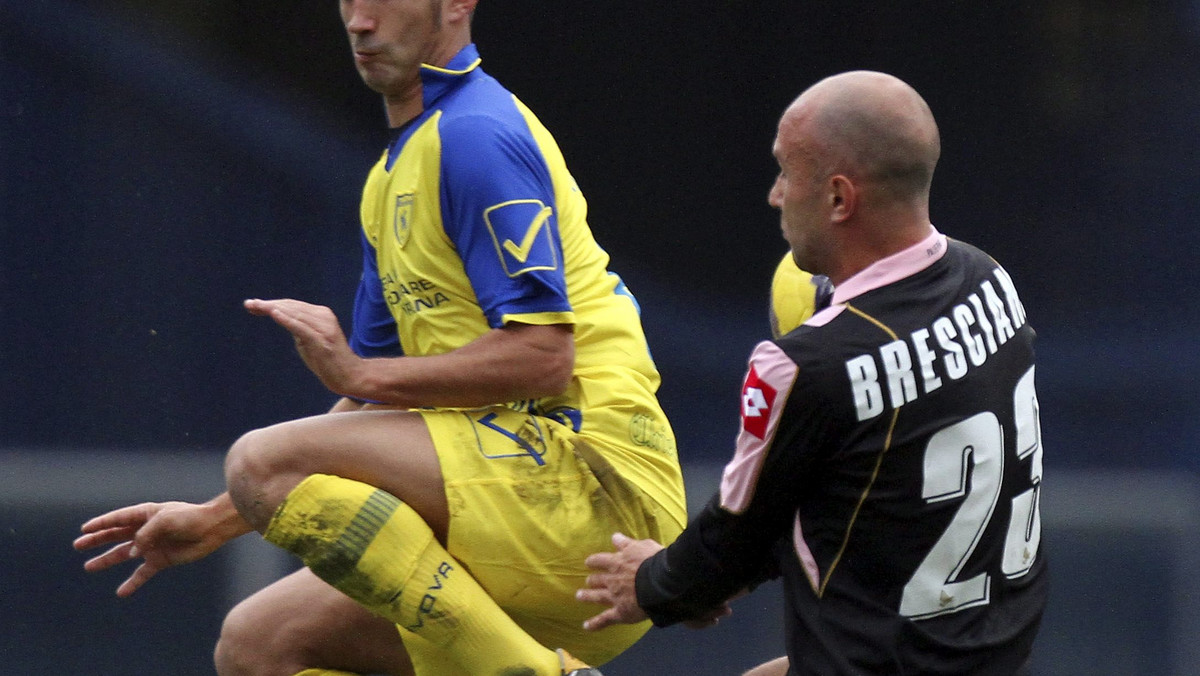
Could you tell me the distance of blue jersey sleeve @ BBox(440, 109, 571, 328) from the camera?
100 inches

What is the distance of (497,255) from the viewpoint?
2553 mm

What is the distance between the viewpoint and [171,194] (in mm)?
4688

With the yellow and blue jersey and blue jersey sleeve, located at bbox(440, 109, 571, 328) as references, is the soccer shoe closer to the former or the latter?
the yellow and blue jersey

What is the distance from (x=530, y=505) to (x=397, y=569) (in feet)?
0.84

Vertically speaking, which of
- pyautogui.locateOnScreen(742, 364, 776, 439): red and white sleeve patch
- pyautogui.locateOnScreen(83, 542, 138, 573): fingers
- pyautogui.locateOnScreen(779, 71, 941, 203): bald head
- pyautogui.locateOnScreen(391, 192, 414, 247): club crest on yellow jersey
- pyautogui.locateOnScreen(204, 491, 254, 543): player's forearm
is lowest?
pyautogui.locateOnScreen(83, 542, 138, 573): fingers

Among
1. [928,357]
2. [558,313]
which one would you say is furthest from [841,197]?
[558,313]

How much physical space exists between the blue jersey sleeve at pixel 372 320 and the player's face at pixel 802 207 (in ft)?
2.96

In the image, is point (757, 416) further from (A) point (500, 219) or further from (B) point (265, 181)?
(B) point (265, 181)

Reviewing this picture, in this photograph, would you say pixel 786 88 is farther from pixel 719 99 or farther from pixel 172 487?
pixel 172 487

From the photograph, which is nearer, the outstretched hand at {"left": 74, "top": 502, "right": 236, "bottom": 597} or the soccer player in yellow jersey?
the soccer player in yellow jersey

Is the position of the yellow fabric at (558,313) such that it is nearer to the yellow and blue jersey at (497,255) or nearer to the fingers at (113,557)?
the yellow and blue jersey at (497,255)

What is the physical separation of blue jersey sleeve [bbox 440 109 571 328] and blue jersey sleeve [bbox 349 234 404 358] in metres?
0.32

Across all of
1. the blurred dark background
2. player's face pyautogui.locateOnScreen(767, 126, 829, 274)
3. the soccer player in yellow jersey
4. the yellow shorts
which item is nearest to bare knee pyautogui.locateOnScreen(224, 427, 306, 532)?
the soccer player in yellow jersey

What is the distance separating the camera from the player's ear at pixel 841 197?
2.21 meters
